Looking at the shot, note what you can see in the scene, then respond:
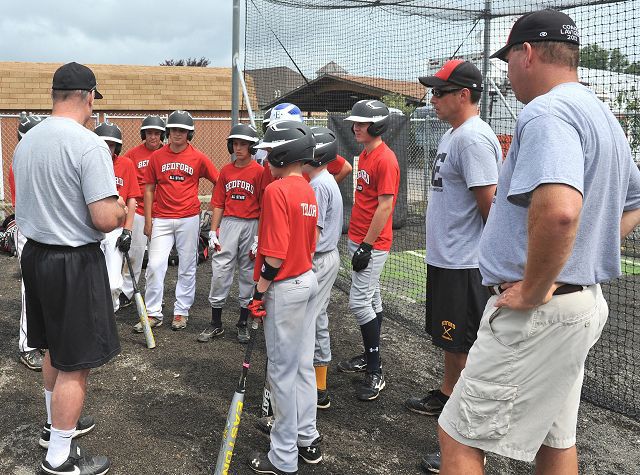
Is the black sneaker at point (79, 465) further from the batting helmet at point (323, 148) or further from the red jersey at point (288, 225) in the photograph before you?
the batting helmet at point (323, 148)

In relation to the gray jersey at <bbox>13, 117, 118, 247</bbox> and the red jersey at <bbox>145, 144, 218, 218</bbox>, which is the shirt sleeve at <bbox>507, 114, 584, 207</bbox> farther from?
the red jersey at <bbox>145, 144, 218, 218</bbox>

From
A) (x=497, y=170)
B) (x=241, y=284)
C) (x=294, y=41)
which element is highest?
(x=294, y=41)

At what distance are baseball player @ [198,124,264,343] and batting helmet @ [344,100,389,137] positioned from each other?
1.52 metres

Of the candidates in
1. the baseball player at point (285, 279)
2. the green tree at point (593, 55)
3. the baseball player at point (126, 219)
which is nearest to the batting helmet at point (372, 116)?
the baseball player at point (285, 279)

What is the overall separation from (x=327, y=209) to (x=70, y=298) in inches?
69.4

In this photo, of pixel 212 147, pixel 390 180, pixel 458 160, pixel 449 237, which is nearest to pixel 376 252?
pixel 390 180

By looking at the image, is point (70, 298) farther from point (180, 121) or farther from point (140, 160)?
point (140, 160)

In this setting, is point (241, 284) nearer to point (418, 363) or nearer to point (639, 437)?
point (418, 363)

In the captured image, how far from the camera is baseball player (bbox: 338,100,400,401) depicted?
429 centimetres

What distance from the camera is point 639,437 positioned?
3822 millimetres

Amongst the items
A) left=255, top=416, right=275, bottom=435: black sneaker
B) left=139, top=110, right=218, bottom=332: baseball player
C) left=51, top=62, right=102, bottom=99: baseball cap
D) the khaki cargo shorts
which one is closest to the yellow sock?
left=255, top=416, right=275, bottom=435: black sneaker

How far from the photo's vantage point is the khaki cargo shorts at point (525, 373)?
6.99ft

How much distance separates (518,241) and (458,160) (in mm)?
1401

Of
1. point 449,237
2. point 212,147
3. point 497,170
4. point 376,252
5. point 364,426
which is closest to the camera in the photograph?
point 497,170
